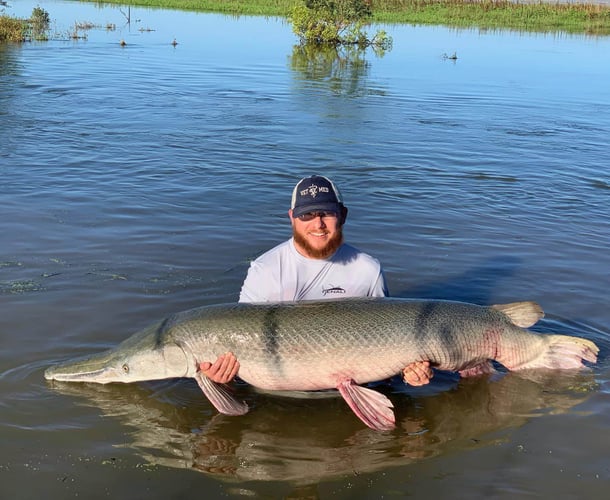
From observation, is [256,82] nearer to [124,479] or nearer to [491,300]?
[491,300]

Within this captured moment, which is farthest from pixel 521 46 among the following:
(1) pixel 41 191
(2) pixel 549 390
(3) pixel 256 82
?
(2) pixel 549 390

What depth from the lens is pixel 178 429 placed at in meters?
4.78

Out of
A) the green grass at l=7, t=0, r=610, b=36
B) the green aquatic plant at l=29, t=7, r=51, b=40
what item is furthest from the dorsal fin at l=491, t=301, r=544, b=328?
the green grass at l=7, t=0, r=610, b=36

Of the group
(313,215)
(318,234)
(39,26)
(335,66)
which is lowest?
(318,234)

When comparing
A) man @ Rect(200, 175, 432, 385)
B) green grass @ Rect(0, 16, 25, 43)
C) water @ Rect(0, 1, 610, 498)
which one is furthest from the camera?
green grass @ Rect(0, 16, 25, 43)

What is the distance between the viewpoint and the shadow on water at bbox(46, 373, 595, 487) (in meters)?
4.39

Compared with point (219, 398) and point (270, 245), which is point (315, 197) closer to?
point (219, 398)

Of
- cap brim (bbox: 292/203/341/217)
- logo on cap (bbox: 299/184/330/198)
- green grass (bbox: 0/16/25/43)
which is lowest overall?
cap brim (bbox: 292/203/341/217)

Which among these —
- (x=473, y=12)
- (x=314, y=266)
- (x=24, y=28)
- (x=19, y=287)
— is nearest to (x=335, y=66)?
(x=24, y=28)

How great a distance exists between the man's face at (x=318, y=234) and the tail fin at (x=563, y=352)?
1.61 metres

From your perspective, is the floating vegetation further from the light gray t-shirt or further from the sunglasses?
the sunglasses

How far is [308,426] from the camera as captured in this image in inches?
190

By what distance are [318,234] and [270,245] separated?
3377 mm

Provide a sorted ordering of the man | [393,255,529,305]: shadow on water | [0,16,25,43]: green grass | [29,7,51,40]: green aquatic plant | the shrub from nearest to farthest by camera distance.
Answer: the man < [393,255,529,305]: shadow on water < [0,16,25,43]: green grass < [29,7,51,40]: green aquatic plant < the shrub
